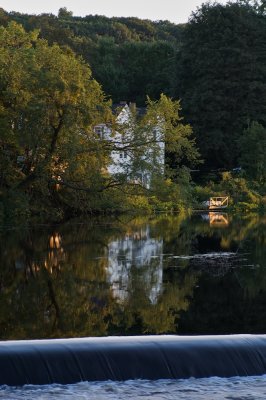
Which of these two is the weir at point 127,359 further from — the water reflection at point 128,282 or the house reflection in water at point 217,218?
the house reflection in water at point 217,218

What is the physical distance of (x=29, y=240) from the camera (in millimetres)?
26781

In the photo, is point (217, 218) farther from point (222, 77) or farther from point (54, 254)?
point (222, 77)

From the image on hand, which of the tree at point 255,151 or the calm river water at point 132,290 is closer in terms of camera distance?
the calm river water at point 132,290

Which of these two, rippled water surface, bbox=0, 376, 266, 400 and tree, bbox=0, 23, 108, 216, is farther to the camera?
tree, bbox=0, 23, 108, 216

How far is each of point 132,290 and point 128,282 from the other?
0.96 m

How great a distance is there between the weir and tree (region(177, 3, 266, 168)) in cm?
4852

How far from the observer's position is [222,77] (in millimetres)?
63438

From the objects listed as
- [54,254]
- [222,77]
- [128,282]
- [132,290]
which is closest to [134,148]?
[54,254]

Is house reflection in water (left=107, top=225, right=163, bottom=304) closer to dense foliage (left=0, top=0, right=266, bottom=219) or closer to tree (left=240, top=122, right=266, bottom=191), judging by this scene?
dense foliage (left=0, top=0, right=266, bottom=219)

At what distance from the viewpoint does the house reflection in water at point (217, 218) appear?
36844 mm

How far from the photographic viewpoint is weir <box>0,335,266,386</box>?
11.0m

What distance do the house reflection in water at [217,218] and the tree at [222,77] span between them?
15.3 metres

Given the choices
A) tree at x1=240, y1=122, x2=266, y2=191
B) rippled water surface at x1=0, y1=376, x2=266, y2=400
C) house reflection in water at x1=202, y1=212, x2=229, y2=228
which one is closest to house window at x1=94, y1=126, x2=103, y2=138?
house reflection in water at x1=202, y1=212, x2=229, y2=228

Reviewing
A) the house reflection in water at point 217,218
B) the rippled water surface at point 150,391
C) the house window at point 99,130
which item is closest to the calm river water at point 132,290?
the rippled water surface at point 150,391
